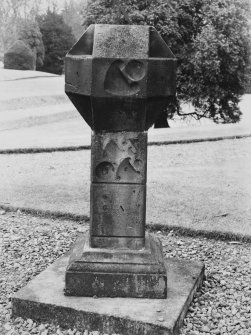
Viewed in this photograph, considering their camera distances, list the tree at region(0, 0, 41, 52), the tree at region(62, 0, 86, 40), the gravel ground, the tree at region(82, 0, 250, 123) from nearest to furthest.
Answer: the gravel ground < the tree at region(82, 0, 250, 123) < the tree at region(0, 0, 41, 52) < the tree at region(62, 0, 86, 40)

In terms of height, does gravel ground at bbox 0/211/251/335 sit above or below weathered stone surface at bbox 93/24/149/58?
below

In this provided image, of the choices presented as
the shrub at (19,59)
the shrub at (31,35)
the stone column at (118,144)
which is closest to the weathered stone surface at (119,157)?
the stone column at (118,144)

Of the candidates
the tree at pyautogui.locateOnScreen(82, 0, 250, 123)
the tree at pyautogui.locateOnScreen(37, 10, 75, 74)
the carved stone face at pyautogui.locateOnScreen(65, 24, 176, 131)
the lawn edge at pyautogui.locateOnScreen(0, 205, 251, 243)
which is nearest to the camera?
the carved stone face at pyautogui.locateOnScreen(65, 24, 176, 131)

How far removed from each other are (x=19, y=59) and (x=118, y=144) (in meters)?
40.2

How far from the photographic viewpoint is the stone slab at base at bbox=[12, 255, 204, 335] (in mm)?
3900

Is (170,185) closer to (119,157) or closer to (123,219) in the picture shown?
(123,219)

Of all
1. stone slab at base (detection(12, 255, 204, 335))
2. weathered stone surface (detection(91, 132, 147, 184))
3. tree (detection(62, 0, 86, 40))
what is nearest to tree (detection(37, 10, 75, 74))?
tree (detection(62, 0, 86, 40))

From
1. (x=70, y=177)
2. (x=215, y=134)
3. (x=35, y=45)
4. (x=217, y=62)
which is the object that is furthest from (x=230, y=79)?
(x=35, y=45)

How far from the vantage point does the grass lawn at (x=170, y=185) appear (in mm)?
7066

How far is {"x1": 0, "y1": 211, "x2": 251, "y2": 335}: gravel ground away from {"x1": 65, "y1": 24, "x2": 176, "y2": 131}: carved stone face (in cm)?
181

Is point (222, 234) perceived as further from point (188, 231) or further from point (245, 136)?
point (245, 136)

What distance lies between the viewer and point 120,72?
390 cm

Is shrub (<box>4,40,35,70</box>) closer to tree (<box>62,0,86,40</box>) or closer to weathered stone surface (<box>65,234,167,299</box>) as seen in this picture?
tree (<box>62,0,86,40</box>)

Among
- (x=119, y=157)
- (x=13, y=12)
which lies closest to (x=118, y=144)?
(x=119, y=157)
